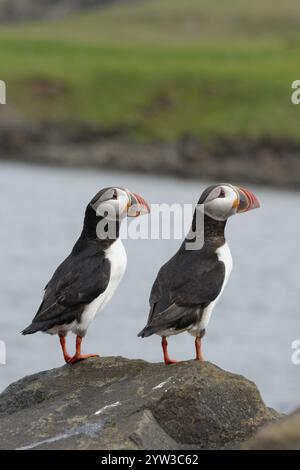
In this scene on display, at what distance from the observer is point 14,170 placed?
93.8 metres

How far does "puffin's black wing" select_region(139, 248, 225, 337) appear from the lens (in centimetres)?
1125

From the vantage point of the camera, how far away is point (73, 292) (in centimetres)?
1170

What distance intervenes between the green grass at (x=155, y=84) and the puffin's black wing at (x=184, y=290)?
80.6 metres

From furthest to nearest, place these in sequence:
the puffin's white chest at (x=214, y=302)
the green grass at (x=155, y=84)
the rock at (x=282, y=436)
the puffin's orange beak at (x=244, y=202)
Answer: the green grass at (x=155, y=84), the puffin's orange beak at (x=244, y=202), the puffin's white chest at (x=214, y=302), the rock at (x=282, y=436)

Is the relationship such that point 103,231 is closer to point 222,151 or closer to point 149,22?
point 222,151

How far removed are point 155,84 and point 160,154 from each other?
37.8 feet

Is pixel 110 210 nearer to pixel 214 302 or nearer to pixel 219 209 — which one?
pixel 219 209

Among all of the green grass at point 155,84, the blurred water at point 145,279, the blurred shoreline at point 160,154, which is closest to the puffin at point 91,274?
the blurred water at point 145,279

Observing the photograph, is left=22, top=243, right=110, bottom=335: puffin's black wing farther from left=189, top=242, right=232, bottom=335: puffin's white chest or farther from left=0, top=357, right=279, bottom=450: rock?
left=189, top=242, right=232, bottom=335: puffin's white chest

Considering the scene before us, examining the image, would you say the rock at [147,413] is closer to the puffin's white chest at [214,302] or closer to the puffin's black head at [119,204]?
the puffin's white chest at [214,302]

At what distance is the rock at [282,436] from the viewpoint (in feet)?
27.1

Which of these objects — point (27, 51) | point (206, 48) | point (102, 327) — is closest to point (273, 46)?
point (206, 48)
